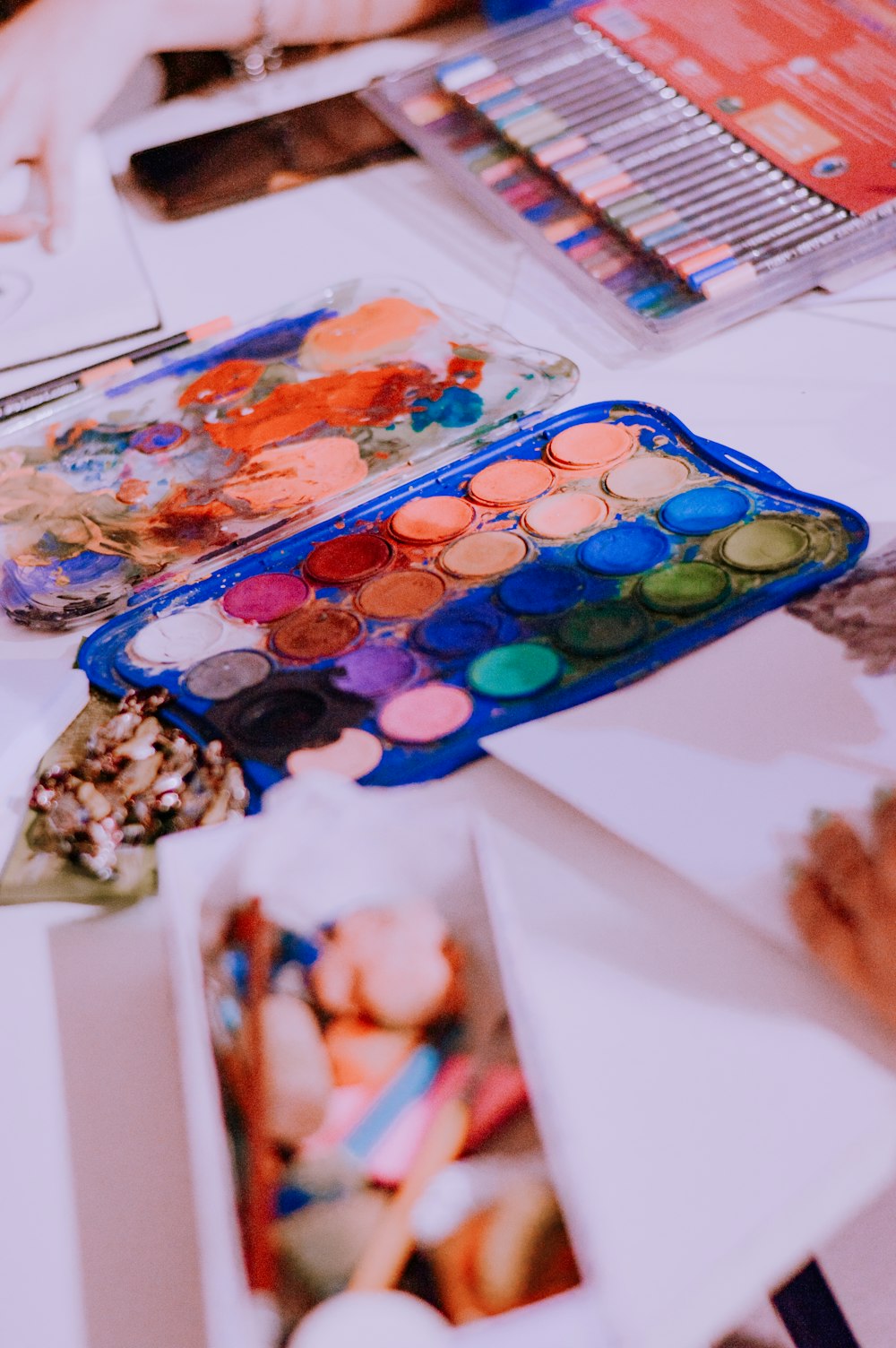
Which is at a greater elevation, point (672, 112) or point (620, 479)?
point (672, 112)

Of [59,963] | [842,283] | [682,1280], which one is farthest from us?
[842,283]

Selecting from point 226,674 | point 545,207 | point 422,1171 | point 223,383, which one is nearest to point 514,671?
point 226,674

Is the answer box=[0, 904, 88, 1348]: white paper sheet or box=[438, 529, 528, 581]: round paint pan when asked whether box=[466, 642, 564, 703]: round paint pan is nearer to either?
box=[438, 529, 528, 581]: round paint pan

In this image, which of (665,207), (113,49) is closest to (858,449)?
(665,207)

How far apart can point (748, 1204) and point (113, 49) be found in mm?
1185

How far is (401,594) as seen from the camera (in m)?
0.59

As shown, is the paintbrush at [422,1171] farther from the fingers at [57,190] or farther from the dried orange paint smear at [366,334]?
the fingers at [57,190]

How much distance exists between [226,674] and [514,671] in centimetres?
15

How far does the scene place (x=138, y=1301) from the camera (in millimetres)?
353

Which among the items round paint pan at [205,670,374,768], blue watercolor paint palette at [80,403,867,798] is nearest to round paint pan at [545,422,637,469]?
blue watercolor paint palette at [80,403,867,798]

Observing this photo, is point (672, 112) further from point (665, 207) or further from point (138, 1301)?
point (138, 1301)

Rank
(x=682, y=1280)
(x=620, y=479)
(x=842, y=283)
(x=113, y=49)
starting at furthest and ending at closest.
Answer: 1. (x=113, y=49)
2. (x=842, y=283)
3. (x=620, y=479)
4. (x=682, y=1280)

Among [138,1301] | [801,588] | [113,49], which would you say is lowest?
[138,1301]

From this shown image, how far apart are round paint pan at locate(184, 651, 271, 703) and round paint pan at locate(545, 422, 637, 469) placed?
0.23m
